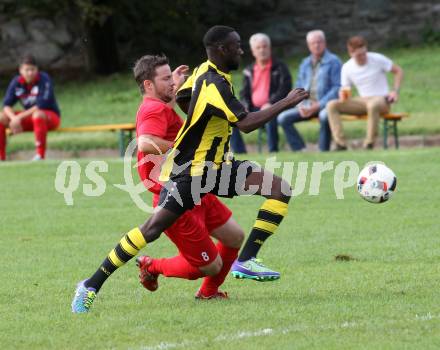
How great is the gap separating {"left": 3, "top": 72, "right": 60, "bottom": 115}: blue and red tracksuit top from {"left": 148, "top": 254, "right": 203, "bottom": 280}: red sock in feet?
33.9

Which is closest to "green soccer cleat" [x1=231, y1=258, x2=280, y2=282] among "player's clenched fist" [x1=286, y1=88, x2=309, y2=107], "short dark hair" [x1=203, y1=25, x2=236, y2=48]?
"player's clenched fist" [x1=286, y1=88, x2=309, y2=107]

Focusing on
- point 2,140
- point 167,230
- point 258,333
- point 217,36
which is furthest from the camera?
point 2,140

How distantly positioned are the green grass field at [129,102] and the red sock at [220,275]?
11.8 metres

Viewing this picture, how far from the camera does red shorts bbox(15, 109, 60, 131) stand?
17422 mm

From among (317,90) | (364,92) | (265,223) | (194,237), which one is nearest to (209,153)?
(194,237)

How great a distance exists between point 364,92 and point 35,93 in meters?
4.92

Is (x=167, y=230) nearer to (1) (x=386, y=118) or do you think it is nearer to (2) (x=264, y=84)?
(2) (x=264, y=84)

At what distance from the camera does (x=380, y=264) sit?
835cm

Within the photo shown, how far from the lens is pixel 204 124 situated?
684 centimetres

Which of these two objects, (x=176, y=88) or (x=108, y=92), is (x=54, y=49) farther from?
(x=176, y=88)

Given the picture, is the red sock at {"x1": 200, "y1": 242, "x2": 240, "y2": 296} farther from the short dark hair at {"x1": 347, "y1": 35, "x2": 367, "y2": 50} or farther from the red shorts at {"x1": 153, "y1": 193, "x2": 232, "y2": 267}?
the short dark hair at {"x1": 347, "y1": 35, "x2": 367, "y2": 50}

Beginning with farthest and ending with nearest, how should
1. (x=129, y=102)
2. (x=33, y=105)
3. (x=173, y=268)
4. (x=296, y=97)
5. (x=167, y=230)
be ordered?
(x=129, y=102), (x=33, y=105), (x=173, y=268), (x=167, y=230), (x=296, y=97)

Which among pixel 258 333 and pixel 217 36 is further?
pixel 217 36

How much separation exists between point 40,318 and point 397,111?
569 inches
